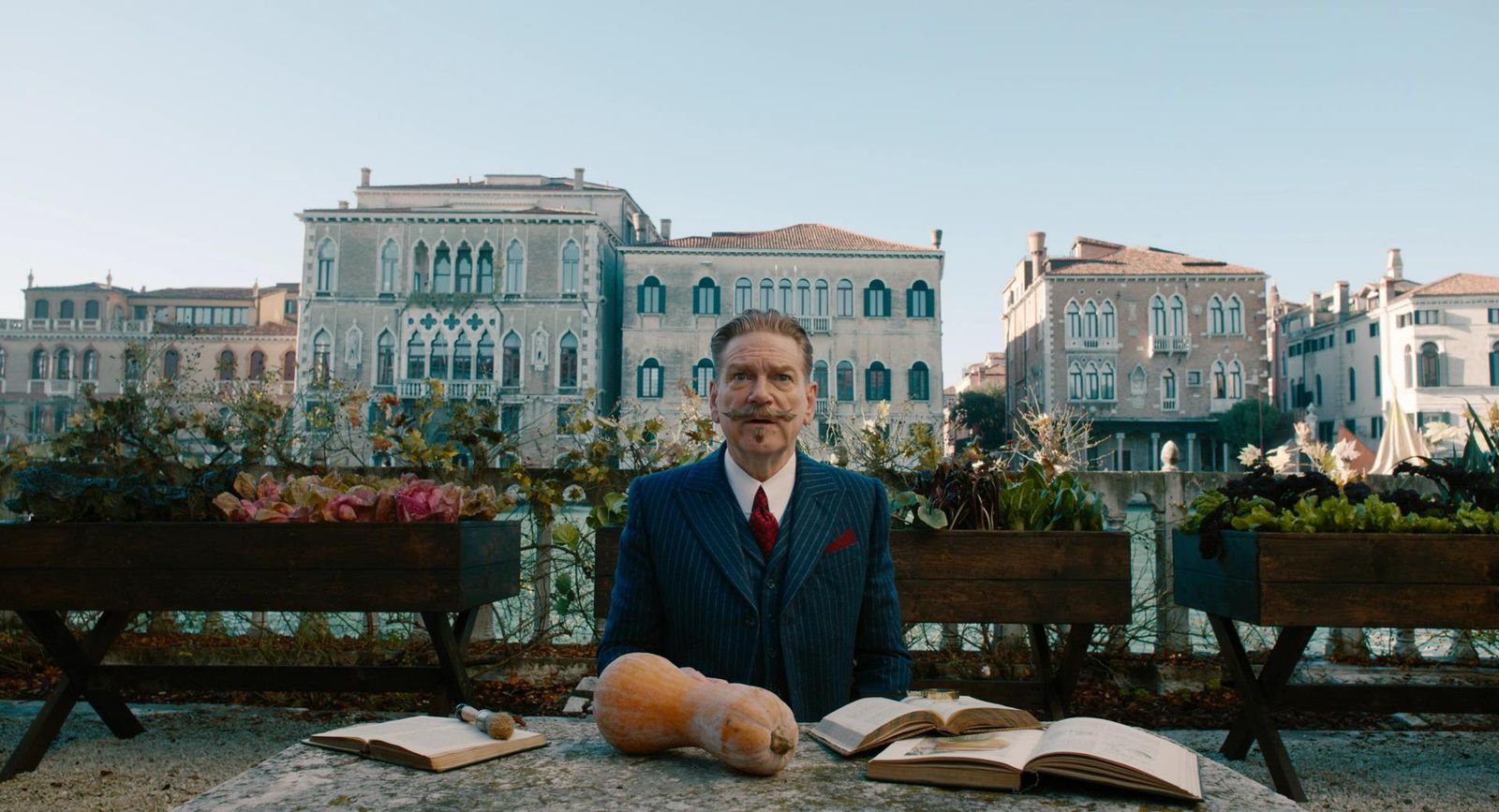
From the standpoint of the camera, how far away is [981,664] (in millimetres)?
4309

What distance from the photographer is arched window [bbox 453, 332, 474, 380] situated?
33938 millimetres

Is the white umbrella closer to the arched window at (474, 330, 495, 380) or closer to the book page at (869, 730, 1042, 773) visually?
the book page at (869, 730, 1042, 773)

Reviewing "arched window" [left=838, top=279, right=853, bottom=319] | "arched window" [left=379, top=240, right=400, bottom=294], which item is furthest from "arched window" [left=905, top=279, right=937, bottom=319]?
"arched window" [left=379, top=240, right=400, bottom=294]

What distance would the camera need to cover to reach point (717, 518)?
6.33ft

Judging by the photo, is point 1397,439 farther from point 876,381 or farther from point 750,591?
point 876,381

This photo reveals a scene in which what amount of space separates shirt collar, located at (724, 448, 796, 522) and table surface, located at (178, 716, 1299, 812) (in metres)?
0.76

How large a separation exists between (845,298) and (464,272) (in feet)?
39.2

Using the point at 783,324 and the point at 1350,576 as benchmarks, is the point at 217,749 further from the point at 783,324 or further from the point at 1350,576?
the point at 1350,576

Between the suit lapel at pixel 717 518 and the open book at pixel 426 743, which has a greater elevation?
the suit lapel at pixel 717 518

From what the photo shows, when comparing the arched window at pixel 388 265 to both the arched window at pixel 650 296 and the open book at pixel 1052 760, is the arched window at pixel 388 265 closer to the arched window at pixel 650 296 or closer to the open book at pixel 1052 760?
the arched window at pixel 650 296

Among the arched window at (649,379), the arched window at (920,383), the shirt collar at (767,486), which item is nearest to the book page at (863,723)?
the shirt collar at (767,486)

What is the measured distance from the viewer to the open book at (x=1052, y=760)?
3.42ft

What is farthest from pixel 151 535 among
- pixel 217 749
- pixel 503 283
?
pixel 503 283

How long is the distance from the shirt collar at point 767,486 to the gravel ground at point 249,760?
197 cm
